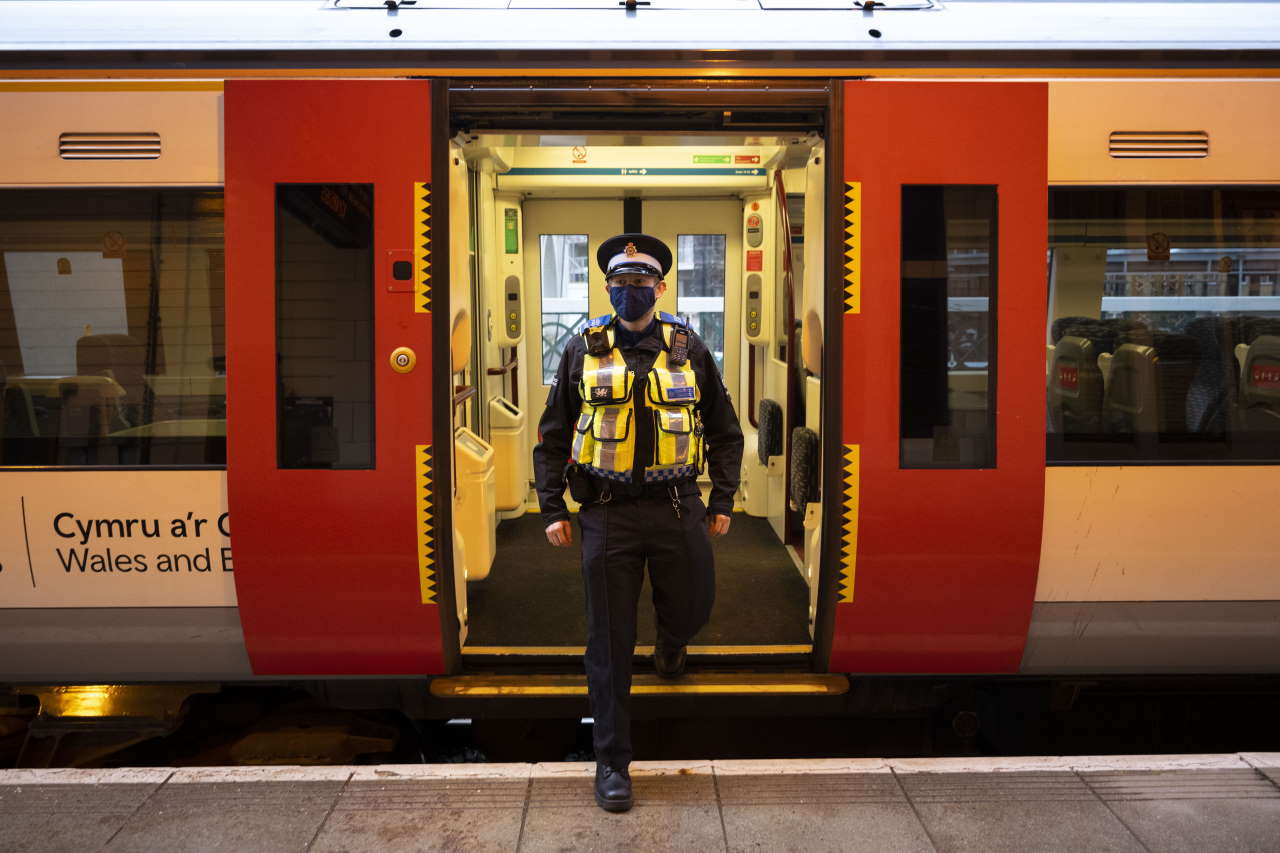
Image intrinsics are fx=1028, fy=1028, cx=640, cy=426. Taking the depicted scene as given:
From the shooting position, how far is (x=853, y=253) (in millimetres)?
3641

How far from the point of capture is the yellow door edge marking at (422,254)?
11.8ft

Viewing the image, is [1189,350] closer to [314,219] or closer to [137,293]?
[314,219]

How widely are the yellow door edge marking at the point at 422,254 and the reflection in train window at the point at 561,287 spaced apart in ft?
11.7

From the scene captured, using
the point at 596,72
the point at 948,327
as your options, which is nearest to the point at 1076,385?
the point at 948,327

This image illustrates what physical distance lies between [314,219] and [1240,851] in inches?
140

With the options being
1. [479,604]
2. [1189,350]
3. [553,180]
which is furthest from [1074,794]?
[553,180]

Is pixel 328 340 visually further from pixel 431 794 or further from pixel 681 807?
pixel 681 807

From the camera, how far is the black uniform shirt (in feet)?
10.9

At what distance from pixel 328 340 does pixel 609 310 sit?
3684 mm

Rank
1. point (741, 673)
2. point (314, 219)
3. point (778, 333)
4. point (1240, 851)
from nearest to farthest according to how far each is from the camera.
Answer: point (1240, 851), point (314, 219), point (741, 673), point (778, 333)

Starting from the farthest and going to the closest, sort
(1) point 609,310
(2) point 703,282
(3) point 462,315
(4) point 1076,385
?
1. (2) point 703,282
2. (1) point 609,310
3. (3) point 462,315
4. (4) point 1076,385

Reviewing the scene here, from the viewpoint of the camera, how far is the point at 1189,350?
3799 millimetres

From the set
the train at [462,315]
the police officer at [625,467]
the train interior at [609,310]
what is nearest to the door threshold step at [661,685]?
the train at [462,315]

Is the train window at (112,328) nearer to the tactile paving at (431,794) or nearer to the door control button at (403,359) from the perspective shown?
the door control button at (403,359)
